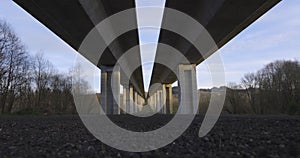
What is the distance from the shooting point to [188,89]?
33.6 m

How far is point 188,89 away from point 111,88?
1012 centimetres

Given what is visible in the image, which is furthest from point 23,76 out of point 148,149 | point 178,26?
point 148,149

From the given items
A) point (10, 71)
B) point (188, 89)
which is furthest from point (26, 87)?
point (188, 89)

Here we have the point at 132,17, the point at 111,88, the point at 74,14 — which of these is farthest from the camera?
the point at 111,88

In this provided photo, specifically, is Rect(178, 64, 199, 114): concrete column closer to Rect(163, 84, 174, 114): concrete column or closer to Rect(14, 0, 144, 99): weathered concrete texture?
Rect(14, 0, 144, 99): weathered concrete texture

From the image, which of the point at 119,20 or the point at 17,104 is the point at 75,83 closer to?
the point at 17,104

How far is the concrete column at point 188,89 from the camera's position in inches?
1281

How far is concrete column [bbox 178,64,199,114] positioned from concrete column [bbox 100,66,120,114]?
26.6 ft

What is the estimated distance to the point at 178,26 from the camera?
20172mm

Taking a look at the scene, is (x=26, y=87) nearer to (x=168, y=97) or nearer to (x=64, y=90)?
(x=64, y=90)

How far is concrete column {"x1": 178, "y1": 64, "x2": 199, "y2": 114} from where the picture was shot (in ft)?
107

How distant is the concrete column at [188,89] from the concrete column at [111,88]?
8113 mm

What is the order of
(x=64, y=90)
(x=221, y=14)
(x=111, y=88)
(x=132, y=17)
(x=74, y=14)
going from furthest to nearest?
1. (x=64, y=90)
2. (x=111, y=88)
3. (x=132, y=17)
4. (x=221, y=14)
5. (x=74, y=14)

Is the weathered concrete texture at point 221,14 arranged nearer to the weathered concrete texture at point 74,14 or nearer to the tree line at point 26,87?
the weathered concrete texture at point 74,14
